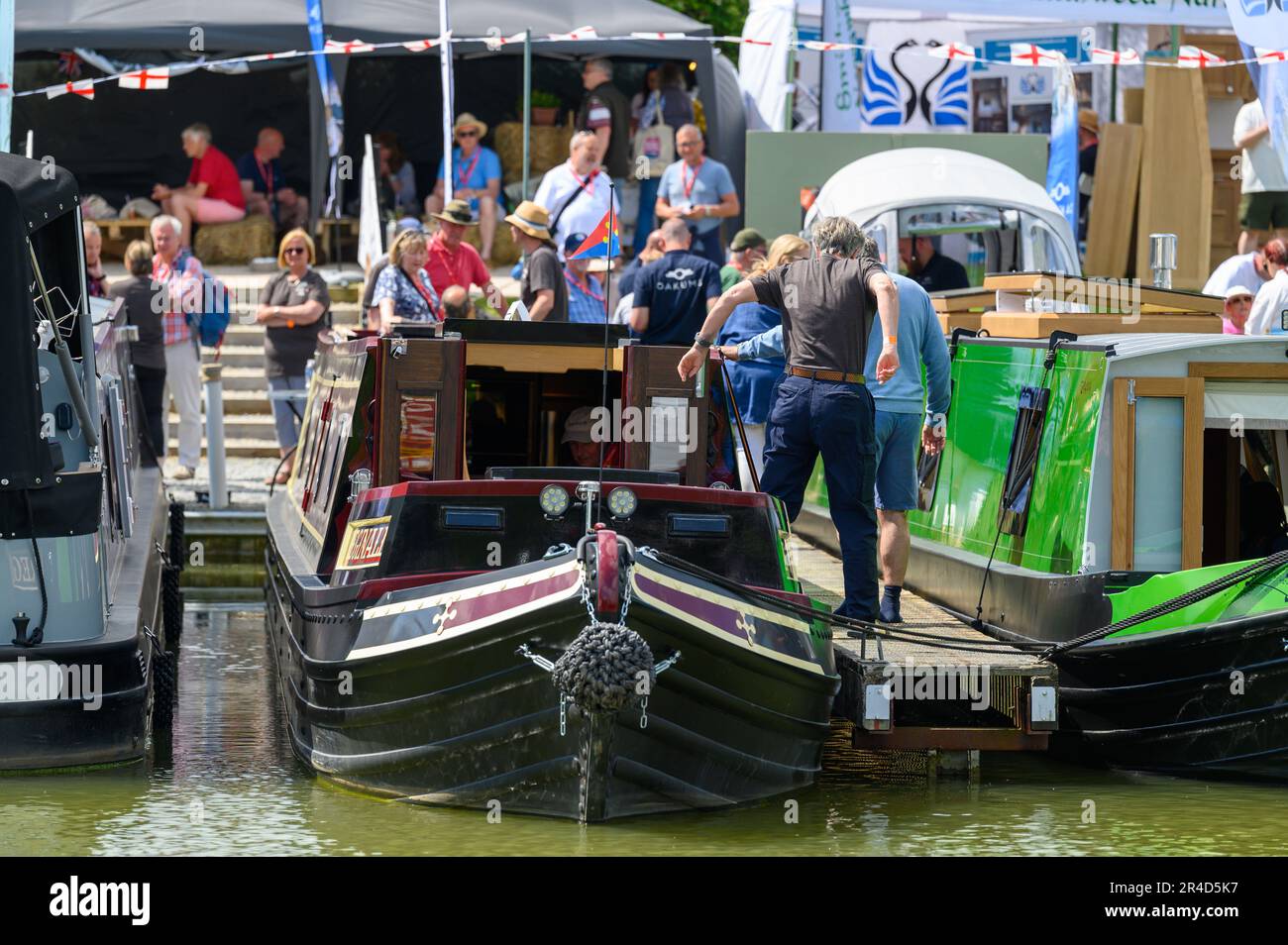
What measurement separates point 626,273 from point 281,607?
4558mm

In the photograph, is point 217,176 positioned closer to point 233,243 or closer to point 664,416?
point 233,243

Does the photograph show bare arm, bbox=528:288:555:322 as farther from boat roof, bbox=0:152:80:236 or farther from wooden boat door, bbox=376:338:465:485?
boat roof, bbox=0:152:80:236

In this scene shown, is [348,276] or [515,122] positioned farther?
[515,122]

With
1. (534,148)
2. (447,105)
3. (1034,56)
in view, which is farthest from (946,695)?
(534,148)

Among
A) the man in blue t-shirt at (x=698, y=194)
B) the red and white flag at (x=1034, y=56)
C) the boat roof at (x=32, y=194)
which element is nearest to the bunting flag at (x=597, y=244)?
the man in blue t-shirt at (x=698, y=194)

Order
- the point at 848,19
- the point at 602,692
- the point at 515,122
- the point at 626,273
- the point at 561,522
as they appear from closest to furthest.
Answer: the point at 602,692, the point at 561,522, the point at 626,273, the point at 848,19, the point at 515,122

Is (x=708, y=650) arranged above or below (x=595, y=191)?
below

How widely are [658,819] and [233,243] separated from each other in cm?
1479

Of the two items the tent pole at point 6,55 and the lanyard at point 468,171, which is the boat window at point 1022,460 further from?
the lanyard at point 468,171

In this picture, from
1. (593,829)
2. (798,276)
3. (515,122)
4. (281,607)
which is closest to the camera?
(593,829)

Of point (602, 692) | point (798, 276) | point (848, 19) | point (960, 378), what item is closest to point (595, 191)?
point (848, 19)

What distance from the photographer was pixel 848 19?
764 inches

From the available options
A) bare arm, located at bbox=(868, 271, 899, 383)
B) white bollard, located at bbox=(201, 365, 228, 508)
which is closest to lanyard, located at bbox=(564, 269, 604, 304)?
white bollard, located at bbox=(201, 365, 228, 508)

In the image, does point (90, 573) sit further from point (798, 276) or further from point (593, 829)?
point (798, 276)
